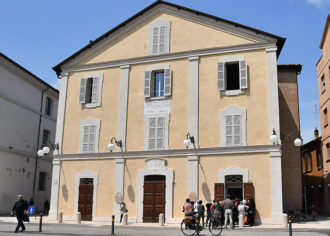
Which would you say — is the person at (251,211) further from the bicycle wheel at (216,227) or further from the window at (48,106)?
the window at (48,106)

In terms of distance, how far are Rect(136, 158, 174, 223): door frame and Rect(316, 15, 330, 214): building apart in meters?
13.8

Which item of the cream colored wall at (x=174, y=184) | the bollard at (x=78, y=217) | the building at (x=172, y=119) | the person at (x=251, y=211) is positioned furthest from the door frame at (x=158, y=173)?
the person at (x=251, y=211)

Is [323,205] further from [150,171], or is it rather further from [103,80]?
[103,80]

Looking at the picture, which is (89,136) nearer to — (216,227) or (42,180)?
(216,227)

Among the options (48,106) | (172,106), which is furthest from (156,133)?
(48,106)

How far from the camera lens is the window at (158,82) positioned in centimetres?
2148

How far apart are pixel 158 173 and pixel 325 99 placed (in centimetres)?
1585

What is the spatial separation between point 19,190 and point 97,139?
9.89 m

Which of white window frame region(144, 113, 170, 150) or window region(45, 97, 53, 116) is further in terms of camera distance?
window region(45, 97, 53, 116)

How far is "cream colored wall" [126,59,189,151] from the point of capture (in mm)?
20656

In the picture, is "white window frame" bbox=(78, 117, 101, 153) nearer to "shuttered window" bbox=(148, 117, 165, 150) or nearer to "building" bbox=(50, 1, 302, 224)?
"building" bbox=(50, 1, 302, 224)

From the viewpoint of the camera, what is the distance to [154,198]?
2034 centimetres

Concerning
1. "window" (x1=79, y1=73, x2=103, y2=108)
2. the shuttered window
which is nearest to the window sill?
the shuttered window

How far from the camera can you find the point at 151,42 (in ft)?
74.4
